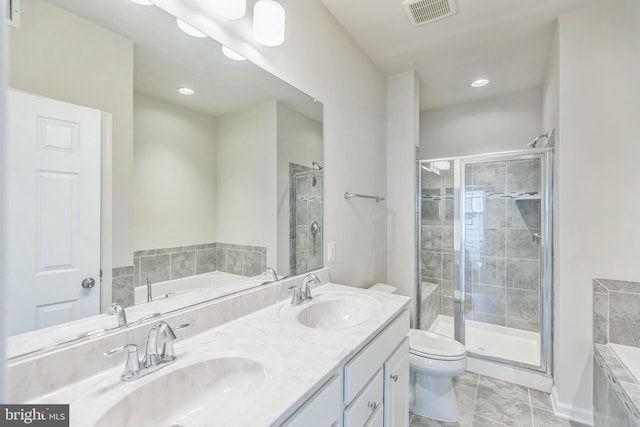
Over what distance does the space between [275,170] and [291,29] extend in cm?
75

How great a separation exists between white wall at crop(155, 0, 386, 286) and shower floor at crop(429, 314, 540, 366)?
1.09 metres

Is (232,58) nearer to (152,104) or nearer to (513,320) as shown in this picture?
(152,104)

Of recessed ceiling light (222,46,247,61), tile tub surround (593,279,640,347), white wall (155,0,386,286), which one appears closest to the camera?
recessed ceiling light (222,46,247,61)

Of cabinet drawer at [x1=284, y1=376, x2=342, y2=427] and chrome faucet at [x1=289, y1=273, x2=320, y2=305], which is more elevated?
chrome faucet at [x1=289, y1=273, x2=320, y2=305]

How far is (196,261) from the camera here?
3.56 feet

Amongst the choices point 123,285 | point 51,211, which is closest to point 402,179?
point 123,285

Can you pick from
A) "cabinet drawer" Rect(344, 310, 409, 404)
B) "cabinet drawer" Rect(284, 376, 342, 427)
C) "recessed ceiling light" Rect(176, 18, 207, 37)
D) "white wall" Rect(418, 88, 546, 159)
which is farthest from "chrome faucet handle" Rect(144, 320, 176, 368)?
"white wall" Rect(418, 88, 546, 159)

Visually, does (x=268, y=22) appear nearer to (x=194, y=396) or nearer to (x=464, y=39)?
(x=194, y=396)

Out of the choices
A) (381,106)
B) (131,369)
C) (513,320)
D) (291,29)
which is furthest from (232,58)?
(513,320)

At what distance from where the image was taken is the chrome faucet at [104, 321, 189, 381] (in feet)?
2.36

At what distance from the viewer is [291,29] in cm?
148

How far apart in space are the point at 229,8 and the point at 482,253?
2.94 m

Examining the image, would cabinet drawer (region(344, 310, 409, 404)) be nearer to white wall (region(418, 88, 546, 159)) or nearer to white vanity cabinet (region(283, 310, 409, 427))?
white vanity cabinet (region(283, 310, 409, 427))

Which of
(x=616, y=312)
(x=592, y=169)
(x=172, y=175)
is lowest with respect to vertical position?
(x=616, y=312)
